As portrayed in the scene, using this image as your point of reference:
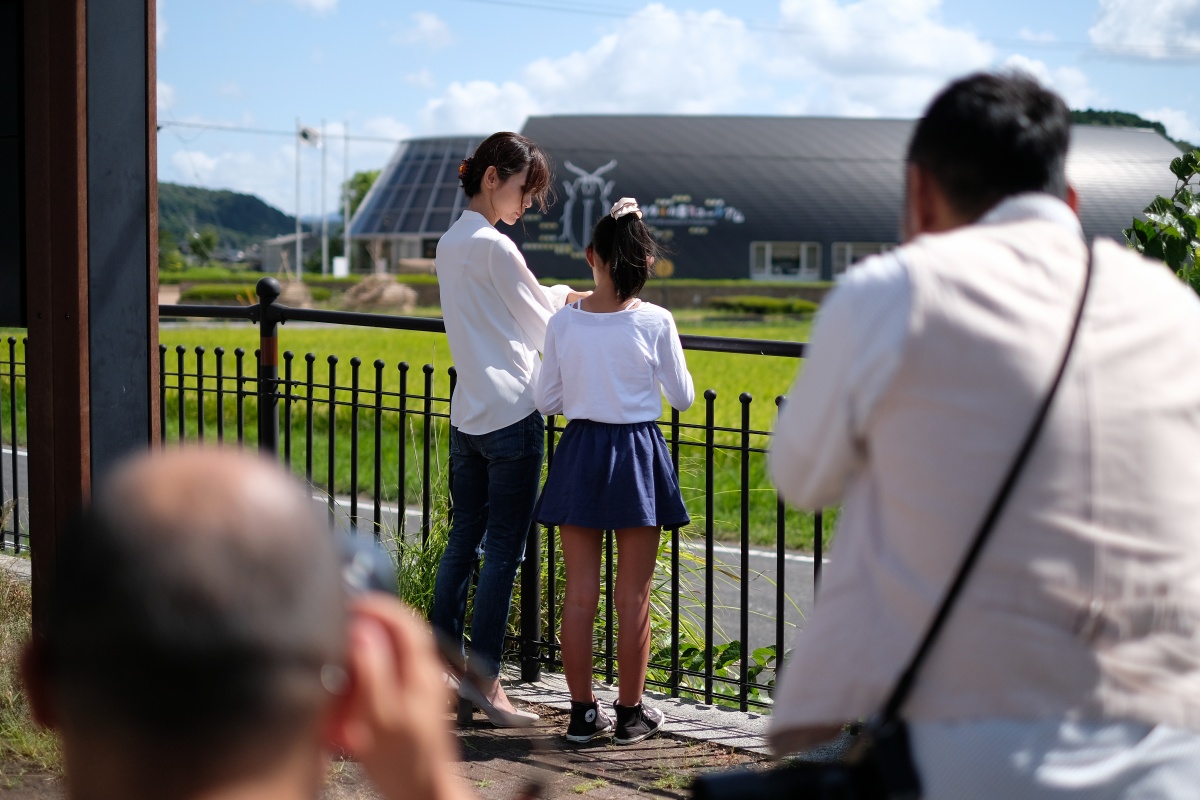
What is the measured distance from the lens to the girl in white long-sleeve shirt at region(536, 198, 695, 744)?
3.96m

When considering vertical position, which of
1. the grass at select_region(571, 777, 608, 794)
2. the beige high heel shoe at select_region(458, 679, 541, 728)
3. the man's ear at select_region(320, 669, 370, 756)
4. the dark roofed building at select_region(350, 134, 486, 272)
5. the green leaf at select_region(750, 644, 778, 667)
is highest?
the dark roofed building at select_region(350, 134, 486, 272)

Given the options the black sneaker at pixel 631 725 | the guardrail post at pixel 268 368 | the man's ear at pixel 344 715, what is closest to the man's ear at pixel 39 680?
the man's ear at pixel 344 715

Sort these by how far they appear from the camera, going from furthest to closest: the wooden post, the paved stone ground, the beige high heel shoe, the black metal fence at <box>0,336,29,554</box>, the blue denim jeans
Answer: the black metal fence at <box>0,336,29,554</box> < the blue denim jeans < the beige high heel shoe < the wooden post < the paved stone ground

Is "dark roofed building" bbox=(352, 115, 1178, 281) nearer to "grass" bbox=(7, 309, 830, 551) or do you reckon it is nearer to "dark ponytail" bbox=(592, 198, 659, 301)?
"grass" bbox=(7, 309, 830, 551)

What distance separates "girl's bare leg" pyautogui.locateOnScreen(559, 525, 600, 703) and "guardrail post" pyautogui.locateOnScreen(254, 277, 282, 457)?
2.06 metres

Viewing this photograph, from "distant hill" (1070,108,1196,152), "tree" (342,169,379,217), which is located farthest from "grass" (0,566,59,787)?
"tree" (342,169,379,217)

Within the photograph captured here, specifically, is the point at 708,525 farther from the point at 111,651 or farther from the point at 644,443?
the point at 111,651

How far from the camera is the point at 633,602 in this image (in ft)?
13.5

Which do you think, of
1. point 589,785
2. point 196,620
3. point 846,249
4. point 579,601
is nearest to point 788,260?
point 846,249

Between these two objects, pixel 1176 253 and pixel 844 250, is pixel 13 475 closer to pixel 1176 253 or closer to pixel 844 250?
pixel 1176 253

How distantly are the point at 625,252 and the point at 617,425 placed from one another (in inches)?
21.8

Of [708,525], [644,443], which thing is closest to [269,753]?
[644,443]

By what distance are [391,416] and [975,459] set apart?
15164 millimetres

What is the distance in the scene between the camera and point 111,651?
0.90 metres
